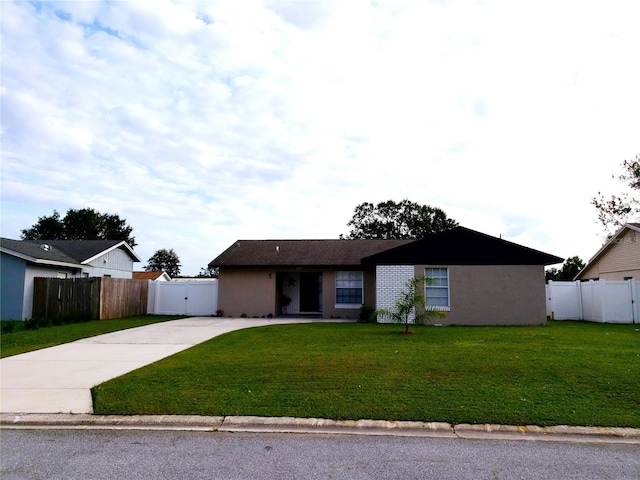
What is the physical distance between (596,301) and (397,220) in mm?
34074

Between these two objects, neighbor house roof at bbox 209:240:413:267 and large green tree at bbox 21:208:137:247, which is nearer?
neighbor house roof at bbox 209:240:413:267

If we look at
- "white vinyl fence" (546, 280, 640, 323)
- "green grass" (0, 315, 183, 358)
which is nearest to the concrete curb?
"green grass" (0, 315, 183, 358)

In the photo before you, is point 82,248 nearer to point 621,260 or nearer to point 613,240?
point 613,240

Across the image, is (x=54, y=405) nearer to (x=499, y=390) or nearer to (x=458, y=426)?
(x=458, y=426)

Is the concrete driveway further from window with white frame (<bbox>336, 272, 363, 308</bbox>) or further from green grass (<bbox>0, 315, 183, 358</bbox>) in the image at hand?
window with white frame (<bbox>336, 272, 363, 308</bbox>)

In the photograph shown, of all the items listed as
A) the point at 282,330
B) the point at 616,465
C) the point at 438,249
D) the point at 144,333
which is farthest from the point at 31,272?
the point at 616,465

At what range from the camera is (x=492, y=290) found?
1784cm

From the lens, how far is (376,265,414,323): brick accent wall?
59.7 feet

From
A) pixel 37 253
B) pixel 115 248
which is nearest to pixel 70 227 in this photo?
pixel 115 248

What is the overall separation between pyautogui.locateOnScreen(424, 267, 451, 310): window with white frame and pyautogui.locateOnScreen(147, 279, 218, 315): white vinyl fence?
10516 mm

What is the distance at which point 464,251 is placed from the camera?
18000 millimetres

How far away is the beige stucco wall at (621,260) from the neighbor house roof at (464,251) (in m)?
6.69

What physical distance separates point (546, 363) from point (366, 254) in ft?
46.5

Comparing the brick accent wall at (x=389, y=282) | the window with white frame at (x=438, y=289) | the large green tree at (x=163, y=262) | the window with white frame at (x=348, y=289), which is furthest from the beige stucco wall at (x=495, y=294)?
the large green tree at (x=163, y=262)
